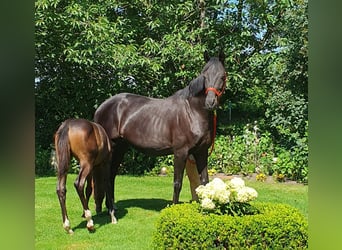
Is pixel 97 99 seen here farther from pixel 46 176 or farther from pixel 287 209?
pixel 287 209

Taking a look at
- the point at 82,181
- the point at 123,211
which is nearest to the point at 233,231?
the point at 82,181

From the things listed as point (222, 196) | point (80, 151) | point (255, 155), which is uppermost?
point (80, 151)

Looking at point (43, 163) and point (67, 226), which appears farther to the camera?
point (43, 163)

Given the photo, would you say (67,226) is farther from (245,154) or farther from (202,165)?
(245,154)

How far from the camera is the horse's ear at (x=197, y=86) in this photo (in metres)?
5.43

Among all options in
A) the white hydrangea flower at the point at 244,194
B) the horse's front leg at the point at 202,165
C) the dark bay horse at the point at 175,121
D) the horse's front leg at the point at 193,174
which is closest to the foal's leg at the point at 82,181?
the dark bay horse at the point at 175,121

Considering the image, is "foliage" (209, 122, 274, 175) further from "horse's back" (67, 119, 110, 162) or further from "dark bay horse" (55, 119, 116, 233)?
"horse's back" (67, 119, 110, 162)

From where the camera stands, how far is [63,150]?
16.4 ft

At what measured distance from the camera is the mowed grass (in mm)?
4930

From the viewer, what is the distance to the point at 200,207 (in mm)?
3809

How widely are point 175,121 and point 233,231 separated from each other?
8.77 feet

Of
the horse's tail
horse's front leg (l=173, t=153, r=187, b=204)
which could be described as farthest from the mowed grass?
the horse's tail

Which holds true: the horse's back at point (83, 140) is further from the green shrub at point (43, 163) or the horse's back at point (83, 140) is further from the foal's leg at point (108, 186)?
the green shrub at point (43, 163)
